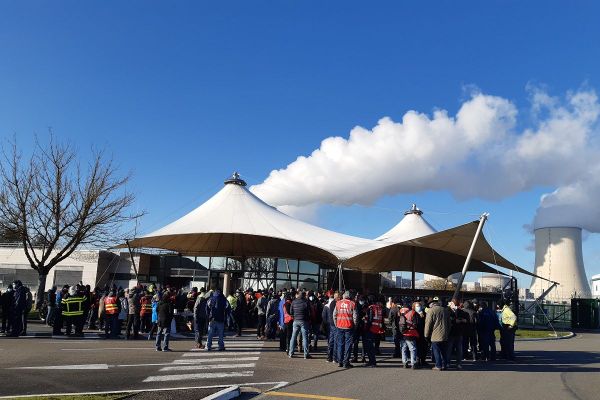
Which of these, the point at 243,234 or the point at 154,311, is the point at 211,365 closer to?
the point at 154,311

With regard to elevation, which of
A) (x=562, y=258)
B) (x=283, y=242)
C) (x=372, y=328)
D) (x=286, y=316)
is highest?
(x=562, y=258)

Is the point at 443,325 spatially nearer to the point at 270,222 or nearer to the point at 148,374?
the point at 148,374

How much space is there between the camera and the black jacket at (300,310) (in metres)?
12.0

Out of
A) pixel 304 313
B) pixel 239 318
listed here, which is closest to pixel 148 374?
pixel 304 313

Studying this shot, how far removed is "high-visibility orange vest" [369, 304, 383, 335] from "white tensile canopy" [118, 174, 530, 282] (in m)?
8.88

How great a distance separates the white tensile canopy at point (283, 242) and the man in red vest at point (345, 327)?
384 inches

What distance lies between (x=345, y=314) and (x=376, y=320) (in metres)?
1.08

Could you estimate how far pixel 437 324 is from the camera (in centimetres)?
1128

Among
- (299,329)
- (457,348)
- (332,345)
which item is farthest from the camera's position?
(299,329)

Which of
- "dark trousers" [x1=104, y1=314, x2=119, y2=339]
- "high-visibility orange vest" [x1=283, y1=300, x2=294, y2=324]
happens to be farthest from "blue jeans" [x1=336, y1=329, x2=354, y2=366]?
"dark trousers" [x1=104, y1=314, x2=119, y2=339]

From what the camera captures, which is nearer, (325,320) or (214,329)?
(214,329)

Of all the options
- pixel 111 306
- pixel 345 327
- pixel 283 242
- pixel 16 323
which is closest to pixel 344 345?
pixel 345 327

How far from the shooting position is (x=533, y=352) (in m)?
15.8

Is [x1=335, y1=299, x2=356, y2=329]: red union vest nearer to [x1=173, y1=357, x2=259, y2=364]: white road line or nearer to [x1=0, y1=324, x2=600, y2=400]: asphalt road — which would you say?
[x1=0, y1=324, x2=600, y2=400]: asphalt road
